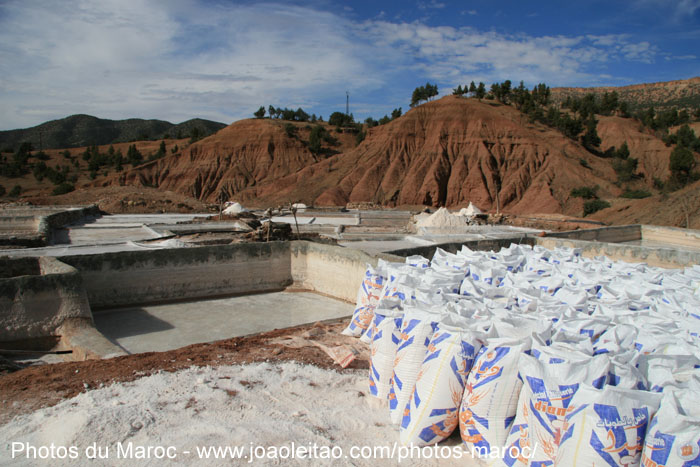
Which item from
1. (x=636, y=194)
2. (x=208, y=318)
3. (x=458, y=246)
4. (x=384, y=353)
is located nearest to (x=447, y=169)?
(x=636, y=194)

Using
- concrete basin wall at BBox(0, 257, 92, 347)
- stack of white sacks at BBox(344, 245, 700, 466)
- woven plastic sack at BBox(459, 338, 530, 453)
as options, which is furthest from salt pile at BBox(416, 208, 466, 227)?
woven plastic sack at BBox(459, 338, 530, 453)

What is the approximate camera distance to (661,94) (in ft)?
250

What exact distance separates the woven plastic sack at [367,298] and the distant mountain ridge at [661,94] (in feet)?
254

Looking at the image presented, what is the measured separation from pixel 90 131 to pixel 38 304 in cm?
9965

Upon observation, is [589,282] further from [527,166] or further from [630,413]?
[527,166]

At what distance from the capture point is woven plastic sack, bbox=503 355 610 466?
2682 millimetres

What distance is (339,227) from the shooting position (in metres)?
21.6

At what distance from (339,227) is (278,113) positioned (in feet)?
174

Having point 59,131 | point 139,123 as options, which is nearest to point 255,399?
point 59,131

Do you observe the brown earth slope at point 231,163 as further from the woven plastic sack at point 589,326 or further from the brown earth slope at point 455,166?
the woven plastic sack at point 589,326

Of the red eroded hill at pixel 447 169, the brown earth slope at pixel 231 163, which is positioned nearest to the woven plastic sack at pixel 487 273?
the red eroded hill at pixel 447 169

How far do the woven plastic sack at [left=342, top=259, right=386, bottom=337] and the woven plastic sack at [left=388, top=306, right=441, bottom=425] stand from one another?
2.03 m

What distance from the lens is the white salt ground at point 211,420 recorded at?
127 inches

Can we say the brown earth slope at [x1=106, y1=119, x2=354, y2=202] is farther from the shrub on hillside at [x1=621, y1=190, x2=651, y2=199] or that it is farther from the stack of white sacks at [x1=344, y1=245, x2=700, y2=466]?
the stack of white sacks at [x1=344, y1=245, x2=700, y2=466]
